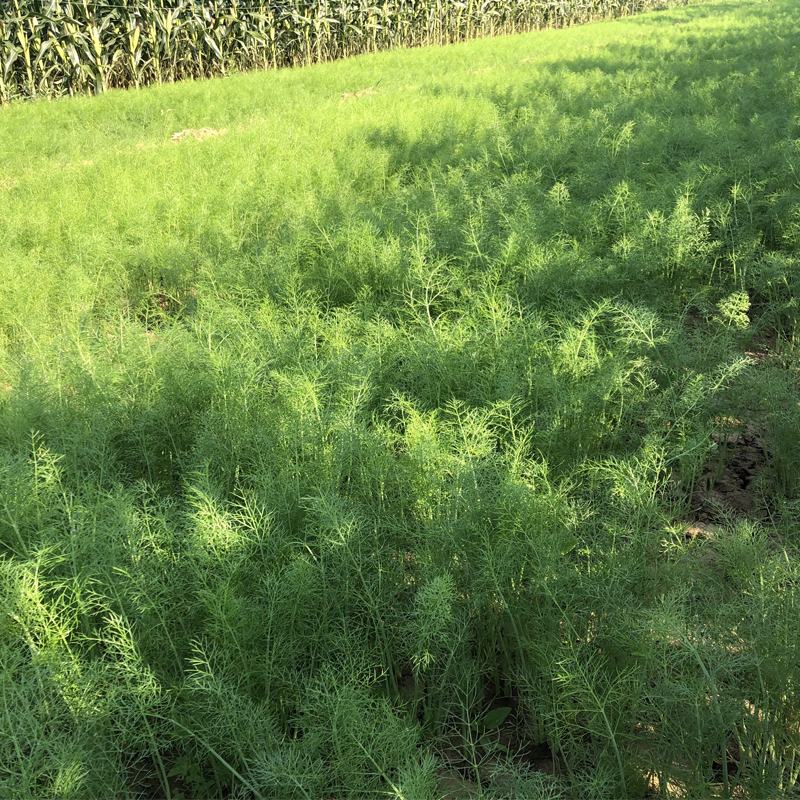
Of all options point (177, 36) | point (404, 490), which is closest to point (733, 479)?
point (404, 490)

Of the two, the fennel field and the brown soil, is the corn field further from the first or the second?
the brown soil

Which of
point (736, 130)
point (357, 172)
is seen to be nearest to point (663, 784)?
point (357, 172)

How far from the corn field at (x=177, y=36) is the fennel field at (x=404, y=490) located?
8979 mm

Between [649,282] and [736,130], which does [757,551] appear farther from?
[736,130]

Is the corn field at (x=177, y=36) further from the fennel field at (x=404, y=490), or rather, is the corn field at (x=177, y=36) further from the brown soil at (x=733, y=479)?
the brown soil at (x=733, y=479)

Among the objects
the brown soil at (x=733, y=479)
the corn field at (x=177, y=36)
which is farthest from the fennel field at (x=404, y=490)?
the corn field at (x=177, y=36)

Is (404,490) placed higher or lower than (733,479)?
higher

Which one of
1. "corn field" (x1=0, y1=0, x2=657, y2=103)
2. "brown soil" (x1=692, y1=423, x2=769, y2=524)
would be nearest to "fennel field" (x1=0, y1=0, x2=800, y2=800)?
"brown soil" (x1=692, y1=423, x2=769, y2=524)

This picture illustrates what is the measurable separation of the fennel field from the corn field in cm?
898

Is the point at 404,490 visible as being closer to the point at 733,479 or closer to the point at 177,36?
the point at 733,479

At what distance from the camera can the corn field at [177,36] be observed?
1244 cm

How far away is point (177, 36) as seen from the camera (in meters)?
15.0

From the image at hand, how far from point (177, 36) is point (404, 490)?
16.1 m

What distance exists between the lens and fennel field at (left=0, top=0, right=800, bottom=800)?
1651 millimetres
